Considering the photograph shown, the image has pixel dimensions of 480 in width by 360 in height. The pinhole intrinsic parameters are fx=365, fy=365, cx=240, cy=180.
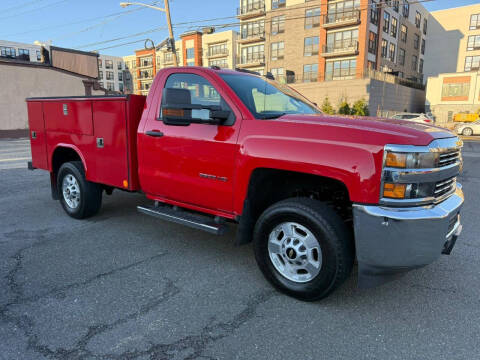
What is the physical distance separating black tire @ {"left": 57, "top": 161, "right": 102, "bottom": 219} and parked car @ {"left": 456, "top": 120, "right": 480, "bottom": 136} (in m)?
31.9

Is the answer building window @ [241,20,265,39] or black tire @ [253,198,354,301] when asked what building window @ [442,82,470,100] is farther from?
black tire @ [253,198,354,301]

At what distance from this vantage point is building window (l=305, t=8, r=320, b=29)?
41.5 m

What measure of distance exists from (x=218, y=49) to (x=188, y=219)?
61082 millimetres

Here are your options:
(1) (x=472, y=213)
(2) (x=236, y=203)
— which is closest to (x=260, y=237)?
(2) (x=236, y=203)

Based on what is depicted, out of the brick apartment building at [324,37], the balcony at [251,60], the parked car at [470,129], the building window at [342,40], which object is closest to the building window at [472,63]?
the brick apartment building at [324,37]

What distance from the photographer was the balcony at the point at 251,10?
47.0m

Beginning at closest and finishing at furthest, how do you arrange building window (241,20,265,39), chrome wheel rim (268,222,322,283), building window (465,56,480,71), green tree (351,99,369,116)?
chrome wheel rim (268,222,322,283) < green tree (351,99,369,116) < building window (241,20,265,39) < building window (465,56,480,71)

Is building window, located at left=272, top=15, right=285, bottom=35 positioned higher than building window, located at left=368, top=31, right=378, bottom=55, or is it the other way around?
building window, located at left=272, top=15, right=285, bottom=35

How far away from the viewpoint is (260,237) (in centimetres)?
333

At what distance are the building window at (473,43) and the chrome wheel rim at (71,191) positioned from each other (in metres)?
62.7

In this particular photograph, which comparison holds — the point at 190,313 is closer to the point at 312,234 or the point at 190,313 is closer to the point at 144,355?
the point at 144,355

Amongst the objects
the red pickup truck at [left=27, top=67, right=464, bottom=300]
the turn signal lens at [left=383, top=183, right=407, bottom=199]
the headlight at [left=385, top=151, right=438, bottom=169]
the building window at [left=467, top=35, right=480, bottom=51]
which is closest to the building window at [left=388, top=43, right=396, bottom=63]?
the building window at [left=467, top=35, right=480, bottom=51]

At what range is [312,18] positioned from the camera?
42000 mm

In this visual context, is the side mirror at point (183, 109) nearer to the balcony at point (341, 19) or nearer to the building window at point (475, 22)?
the balcony at point (341, 19)
